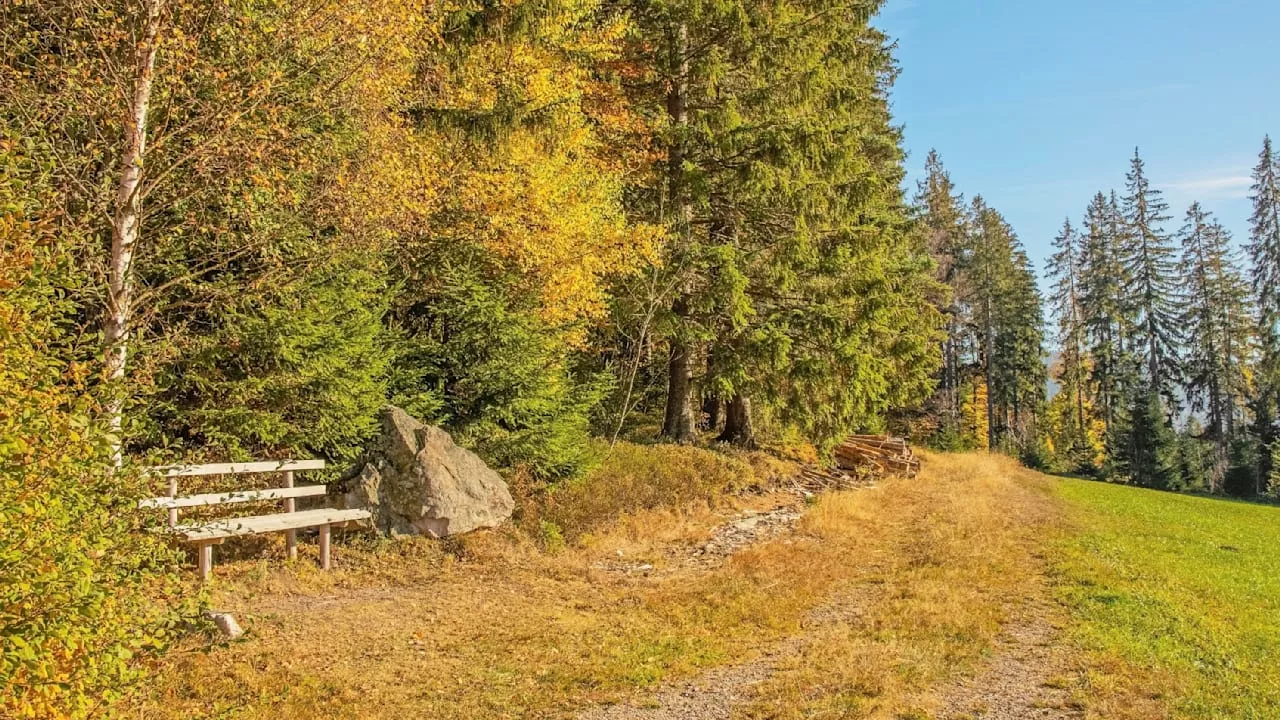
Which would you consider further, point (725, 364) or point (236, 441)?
point (725, 364)

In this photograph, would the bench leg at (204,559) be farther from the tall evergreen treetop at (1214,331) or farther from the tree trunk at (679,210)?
the tall evergreen treetop at (1214,331)

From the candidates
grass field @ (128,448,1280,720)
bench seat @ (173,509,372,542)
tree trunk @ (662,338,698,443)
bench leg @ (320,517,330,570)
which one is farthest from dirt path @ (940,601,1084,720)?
tree trunk @ (662,338,698,443)

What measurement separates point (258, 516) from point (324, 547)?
2.95 feet

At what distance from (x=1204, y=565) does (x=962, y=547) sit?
4171 millimetres

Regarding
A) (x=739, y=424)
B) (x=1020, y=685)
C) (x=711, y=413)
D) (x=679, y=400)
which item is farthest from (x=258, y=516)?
(x=711, y=413)

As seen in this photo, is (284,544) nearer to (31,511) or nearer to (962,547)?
(31,511)

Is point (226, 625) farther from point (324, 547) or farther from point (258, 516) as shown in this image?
point (324, 547)

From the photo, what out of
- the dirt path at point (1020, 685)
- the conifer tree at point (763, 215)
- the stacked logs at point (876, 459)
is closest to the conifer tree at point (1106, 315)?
the stacked logs at point (876, 459)

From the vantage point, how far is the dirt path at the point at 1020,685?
5807mm

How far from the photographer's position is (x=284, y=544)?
30.5 feet

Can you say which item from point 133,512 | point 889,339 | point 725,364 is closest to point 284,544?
point 133,512

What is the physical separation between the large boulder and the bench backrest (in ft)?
2.25

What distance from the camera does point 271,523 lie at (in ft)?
26.4

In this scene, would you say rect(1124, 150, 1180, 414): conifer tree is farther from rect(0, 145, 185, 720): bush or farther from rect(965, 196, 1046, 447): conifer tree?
rect(0, 145, 185, 720): bush
